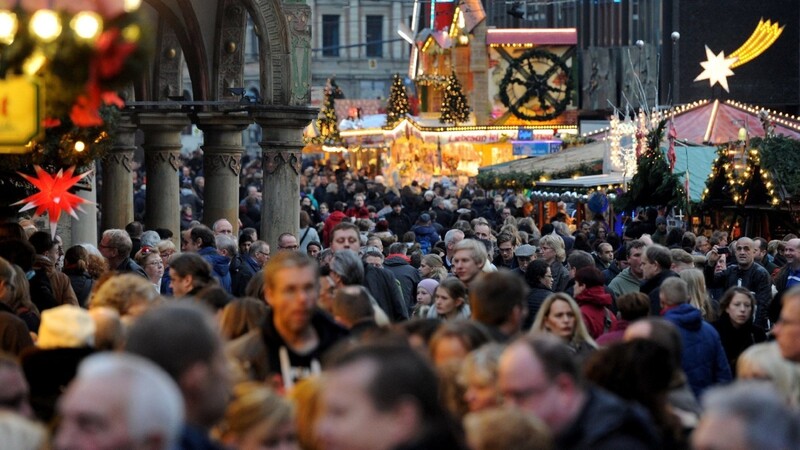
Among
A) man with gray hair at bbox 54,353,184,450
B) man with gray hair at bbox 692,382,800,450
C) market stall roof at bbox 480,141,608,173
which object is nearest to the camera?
man with gray hair at bbox 54,353,184,450

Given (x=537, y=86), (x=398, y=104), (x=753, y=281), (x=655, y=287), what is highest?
(x=537, y=86)

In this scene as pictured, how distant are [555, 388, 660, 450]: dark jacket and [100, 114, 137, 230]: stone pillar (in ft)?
54.8

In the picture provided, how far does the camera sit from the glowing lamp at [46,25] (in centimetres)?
709

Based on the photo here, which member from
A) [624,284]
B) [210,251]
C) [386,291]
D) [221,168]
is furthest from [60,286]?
[221,168]

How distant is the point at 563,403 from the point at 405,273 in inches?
355

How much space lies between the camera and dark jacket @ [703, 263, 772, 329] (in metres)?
13.6

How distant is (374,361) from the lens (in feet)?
15.2

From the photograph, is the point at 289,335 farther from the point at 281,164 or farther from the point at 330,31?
the point at 330,31

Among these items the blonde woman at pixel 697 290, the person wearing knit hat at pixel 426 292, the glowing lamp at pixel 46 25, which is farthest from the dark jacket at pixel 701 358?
the glowing lamp at pixel 46 25

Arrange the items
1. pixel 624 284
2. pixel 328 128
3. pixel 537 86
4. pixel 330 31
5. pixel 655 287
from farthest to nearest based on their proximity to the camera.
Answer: pixel 330 31 → pixel 328 128 → pixel 537 86 → pixel 624 284 → pixel 655 287

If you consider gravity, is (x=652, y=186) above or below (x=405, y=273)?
above

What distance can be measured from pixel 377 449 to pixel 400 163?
150 ft

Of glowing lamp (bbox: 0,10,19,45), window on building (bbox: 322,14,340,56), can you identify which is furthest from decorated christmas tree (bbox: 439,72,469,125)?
window on building (bbox: 322,14,340,56)

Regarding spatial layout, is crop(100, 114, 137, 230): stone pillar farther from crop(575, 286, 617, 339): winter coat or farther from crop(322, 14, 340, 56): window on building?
crop(322, 14, 340, 56): window on building
